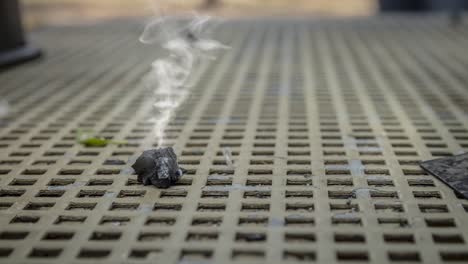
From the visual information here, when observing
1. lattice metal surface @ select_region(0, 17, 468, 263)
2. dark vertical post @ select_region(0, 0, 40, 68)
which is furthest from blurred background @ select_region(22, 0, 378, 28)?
lattice metal surface @ select_region(0, 17, 468, 263)

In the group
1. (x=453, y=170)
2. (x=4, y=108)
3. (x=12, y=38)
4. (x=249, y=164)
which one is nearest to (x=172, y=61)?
(x=12, y=38)

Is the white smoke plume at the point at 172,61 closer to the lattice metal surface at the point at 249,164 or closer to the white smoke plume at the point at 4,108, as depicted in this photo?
the lattice metal surface at the point at 249,164

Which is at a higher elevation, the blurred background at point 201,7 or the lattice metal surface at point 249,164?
the blurred background at point 201,7

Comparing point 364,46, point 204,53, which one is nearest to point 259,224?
point 204,53

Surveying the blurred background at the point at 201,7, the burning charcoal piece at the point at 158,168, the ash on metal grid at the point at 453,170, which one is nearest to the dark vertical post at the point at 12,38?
the burning charcoal piece at the point at 158,168

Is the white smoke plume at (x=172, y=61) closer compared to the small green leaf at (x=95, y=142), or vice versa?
the small green leaf at (x=95, y=142)

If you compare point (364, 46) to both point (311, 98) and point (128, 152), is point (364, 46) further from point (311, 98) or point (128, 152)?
point (128, 152)

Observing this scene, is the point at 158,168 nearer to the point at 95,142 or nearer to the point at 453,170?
the point at 95,142
